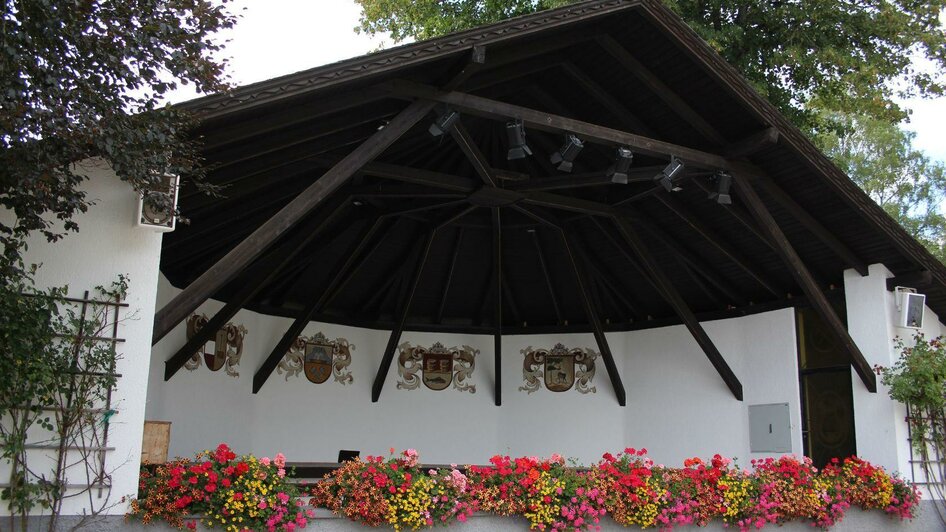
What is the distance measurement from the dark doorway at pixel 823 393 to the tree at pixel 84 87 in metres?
8.02

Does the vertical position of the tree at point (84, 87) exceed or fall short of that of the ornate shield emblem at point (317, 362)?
it exceeds it

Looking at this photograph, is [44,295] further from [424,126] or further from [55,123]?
[424,126]

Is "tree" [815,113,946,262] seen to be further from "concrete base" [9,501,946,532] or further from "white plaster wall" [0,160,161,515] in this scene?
"white plaster wall" [0,160,161,515]

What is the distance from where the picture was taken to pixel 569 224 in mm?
11977

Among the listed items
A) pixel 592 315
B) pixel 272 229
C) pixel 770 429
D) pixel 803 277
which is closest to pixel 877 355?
pixel 803 277

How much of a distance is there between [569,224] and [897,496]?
523cm

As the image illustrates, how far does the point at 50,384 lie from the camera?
528 cm

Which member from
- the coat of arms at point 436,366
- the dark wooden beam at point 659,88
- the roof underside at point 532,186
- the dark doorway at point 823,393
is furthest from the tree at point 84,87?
the coat of arms at point 436,366

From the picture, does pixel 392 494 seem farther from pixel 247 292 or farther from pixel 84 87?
pixel 247 292

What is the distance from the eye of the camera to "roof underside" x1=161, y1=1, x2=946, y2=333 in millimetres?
7312

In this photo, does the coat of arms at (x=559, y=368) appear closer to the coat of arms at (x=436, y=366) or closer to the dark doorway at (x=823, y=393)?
the coat of arms at (x=436, y=366)

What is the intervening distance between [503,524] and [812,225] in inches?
200

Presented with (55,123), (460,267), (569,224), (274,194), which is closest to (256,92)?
(55,123)

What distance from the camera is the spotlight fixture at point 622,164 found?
27.6ft
